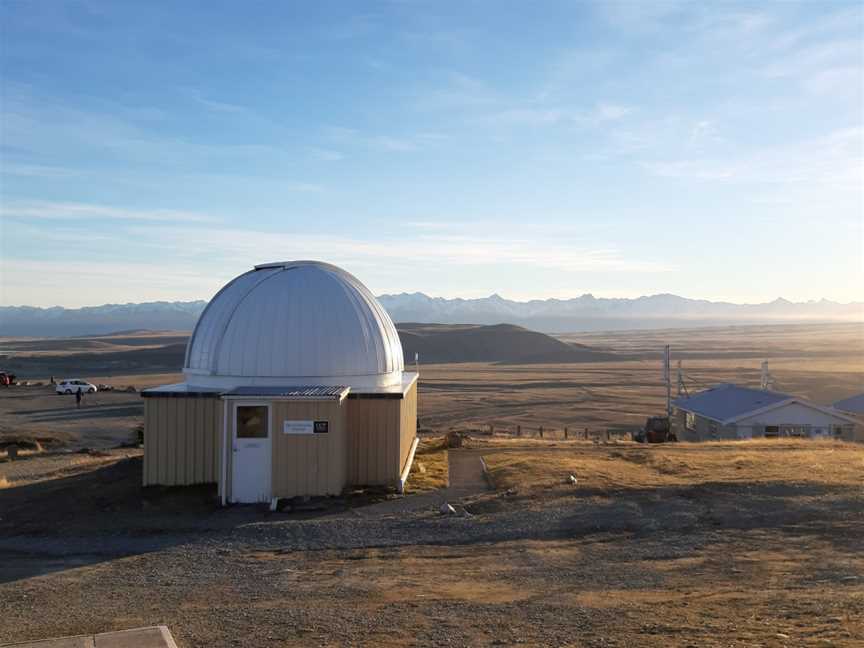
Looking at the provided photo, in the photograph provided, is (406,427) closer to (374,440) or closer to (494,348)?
(374,440)

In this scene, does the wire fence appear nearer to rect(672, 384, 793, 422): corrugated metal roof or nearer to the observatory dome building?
rect(672, 384, 793, 422): corrugated metal roof

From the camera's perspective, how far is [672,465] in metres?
21.3

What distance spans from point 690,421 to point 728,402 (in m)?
2.61

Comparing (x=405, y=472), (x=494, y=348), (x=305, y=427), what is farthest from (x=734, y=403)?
(x=494, y=348)

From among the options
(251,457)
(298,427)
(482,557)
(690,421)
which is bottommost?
(690,421)

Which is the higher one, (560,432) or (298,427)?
(298,427)

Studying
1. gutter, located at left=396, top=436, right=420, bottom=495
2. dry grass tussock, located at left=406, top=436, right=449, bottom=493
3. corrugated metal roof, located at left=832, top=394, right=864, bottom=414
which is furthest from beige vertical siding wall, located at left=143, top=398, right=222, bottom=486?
corrugated metal roof, located at left=832, top=394, right=864, bottom=414

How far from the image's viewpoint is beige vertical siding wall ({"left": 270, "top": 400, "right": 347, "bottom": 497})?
16719 millimetres

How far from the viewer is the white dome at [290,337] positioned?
18.8 m

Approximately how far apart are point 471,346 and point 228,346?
103622mm

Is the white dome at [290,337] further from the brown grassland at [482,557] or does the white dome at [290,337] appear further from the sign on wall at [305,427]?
the brown grassland at [482,557]

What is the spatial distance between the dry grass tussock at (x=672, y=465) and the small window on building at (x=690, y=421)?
36.6ft

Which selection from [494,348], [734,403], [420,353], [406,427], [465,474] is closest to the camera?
[465,474]

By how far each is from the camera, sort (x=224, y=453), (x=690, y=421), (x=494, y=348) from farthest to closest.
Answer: (x=494, y=348), (x=690, y=421), (x=224, y=453)
